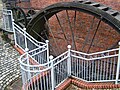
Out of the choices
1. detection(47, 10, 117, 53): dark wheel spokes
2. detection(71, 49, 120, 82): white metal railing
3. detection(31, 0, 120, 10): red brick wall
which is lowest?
detection(71, 49, 120, 82): white metal railing

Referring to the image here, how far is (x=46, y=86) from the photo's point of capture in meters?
5.07

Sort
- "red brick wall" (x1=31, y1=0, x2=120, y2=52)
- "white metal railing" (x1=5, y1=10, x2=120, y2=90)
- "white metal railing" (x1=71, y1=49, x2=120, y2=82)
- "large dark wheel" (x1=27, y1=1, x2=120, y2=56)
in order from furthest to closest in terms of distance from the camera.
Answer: "red brick wall" (x1=31, y1=0, x2=120, y2=52), "large dark wheel" (x1=27, y1=1, x2=120, y2=56), "white metal railing" (x1=71, y1=49, x2=120, y2=82), "white metal railing" (x1=5, y1=10, x2=120, y2=90)

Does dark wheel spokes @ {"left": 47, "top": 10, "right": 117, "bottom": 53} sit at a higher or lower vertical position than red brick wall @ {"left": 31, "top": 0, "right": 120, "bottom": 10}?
lower

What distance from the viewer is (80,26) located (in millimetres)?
7551

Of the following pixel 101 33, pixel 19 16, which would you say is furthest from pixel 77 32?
pixel 19 16

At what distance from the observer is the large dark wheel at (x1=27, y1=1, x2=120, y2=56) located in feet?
18.0

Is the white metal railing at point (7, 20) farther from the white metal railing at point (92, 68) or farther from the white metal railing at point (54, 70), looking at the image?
the white metal railing at point (92, 68)

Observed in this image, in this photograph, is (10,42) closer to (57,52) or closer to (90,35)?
(57,52)

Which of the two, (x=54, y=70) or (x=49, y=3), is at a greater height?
(x=49, y=3)

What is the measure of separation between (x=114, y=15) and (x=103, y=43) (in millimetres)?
1787

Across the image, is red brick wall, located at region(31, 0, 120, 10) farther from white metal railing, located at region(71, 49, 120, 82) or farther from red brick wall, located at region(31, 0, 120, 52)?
white metal railing, located at region(71, 49, 120, 82)

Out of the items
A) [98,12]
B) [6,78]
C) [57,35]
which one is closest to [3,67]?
[6,78]

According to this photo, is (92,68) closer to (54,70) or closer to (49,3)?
(54,70)

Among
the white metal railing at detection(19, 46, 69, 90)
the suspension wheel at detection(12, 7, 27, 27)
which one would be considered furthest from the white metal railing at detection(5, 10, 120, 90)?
the suspension wheel at detection(12, 7, 27, 27)
